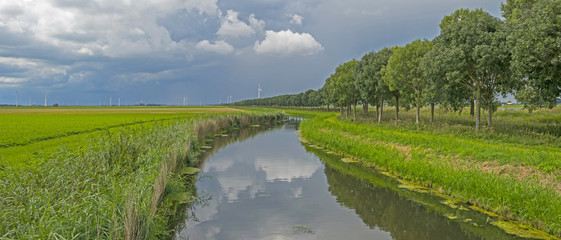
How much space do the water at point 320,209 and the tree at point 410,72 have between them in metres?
23.4

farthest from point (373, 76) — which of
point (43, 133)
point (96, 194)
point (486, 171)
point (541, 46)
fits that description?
point (96, 194)

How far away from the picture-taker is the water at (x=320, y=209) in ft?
38.1

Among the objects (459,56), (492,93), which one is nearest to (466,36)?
(459,56)

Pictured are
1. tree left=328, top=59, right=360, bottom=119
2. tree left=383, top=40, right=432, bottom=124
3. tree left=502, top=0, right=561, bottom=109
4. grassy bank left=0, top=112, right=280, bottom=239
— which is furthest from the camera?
tree left=328, top=59, right=360, bottom=119

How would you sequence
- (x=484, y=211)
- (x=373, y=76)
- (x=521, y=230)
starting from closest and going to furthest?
(x=521, y=230)
(x=484, y=211)
(x=373, y=76)

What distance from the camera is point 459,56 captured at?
97.1 feet

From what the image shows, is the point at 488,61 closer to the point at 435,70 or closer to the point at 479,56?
the point at 479,56

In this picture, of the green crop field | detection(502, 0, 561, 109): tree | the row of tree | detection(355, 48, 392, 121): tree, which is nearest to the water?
the green crop field

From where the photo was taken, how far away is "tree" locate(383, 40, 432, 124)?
41062 mm

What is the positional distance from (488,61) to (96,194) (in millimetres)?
31459

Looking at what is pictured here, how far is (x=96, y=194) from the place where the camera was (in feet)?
25.9

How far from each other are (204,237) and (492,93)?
33432mm

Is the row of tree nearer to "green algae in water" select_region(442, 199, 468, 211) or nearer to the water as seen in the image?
"green algae in water" select_region(442, 199, 468, 211)

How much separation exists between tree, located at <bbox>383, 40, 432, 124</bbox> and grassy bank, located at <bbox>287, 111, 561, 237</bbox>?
53.4ft
